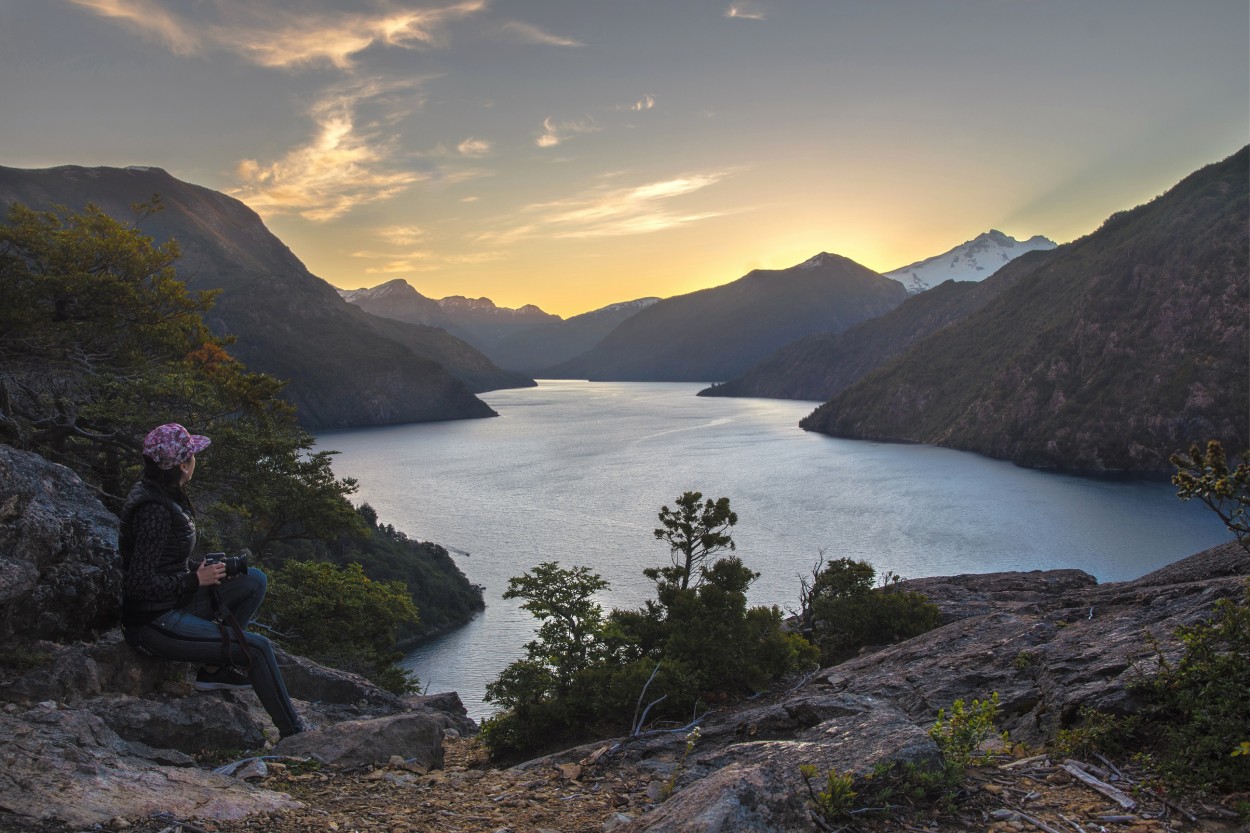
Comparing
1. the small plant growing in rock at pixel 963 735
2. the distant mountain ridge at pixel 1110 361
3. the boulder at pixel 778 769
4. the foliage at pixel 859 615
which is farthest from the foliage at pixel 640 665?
the distant mountain ridge at pixel 1110 361

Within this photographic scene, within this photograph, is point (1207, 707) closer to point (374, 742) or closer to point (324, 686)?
point (374, 742)

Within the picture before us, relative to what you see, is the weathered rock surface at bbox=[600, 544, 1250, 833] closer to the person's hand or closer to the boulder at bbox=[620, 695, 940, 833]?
the boulder at bbox=[620, 695, 940, 833]

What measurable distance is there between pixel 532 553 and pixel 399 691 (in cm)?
3988

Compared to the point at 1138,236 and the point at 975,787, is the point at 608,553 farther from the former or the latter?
the point at 1138,236

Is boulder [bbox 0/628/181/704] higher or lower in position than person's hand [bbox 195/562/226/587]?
lower

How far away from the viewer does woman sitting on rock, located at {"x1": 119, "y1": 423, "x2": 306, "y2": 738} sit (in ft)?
23.1

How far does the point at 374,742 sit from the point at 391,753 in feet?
0.82

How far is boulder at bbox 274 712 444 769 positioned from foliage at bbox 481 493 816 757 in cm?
461

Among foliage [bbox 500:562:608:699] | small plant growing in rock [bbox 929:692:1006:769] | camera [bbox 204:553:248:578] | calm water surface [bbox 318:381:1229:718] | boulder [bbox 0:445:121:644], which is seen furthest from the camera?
calm water surface [bbox 318:381:1229:718]

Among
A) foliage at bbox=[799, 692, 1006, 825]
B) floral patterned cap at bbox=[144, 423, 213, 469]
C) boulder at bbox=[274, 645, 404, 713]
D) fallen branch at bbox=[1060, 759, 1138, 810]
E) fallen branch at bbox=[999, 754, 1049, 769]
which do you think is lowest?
boulder at bbox=[274, 645, 404, 713]

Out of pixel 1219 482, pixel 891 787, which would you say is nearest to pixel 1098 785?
pixel 891 787

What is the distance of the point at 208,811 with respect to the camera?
5.41m

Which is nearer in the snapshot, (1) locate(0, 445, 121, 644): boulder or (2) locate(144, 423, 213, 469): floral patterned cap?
(2) locate(144, 423, 213, 469): floral patterned cap

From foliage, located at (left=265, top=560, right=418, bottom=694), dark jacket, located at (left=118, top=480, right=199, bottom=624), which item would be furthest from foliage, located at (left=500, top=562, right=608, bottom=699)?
dark jacket, located at (left=118, top=480, right=199, bottom=624)
